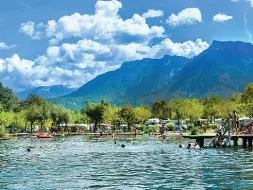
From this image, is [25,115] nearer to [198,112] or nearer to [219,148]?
[198,112]

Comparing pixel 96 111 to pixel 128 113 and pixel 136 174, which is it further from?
pixel 136 174

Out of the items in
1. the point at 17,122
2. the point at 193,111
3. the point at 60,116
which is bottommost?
the point at 17,122

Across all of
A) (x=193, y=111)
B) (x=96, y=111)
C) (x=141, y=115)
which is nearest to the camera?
(x=193, y=111)

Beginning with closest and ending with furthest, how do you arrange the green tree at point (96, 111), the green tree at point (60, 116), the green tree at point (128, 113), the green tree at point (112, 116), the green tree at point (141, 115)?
1. the green tree at point (60, 116)
2. the green tree at point (128, 113)
3. the green tree at point (112, 116)
4. the green tree at point (96, 111)
5. the green tree at point (141, 115)

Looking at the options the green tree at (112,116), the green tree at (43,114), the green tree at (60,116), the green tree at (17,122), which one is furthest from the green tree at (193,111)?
the green tree at (17,122)

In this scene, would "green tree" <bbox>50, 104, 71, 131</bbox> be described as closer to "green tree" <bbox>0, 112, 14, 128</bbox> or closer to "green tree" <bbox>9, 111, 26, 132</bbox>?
"green tree" <bbox>9, 111, 26, 132</bbox>

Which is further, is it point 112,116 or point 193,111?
point 112,116

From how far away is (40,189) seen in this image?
30094 mm

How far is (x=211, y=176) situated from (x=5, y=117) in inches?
5418

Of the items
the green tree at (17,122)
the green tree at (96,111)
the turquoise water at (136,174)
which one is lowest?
the turquoise water at (136,174)

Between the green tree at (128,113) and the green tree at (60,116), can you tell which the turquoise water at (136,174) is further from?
the green tree at (128,113)

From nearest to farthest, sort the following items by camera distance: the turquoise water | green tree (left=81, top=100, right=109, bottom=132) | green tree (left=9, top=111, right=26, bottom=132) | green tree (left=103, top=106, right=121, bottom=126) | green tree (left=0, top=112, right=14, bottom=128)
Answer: the turquoise water < green tree (left=0, top=112, right=14, bottom=128) < green tree (left=9, top=111, right=26, bottom=132) < green tree (left=103, top=106, right=121, bottom=126) < green tree (left=81, top=100, right=109, bottom=132)

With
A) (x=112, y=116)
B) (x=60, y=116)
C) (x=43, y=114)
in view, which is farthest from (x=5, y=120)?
(x=112, y=116)

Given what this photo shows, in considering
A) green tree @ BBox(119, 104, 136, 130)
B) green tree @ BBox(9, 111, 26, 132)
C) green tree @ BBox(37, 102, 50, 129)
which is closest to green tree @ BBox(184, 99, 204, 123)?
green tree @ BBox(119, 104, 136, 130)
